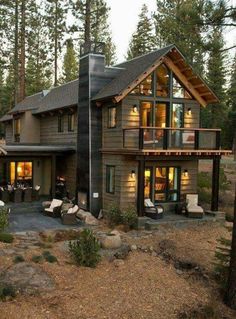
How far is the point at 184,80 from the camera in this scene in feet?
60.8

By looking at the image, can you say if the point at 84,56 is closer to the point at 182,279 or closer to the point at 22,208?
the point at 22,208

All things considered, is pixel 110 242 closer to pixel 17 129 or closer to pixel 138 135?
pixel 138 135

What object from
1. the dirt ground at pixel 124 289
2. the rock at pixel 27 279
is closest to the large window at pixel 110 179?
the dirt ground at pixel 124 289

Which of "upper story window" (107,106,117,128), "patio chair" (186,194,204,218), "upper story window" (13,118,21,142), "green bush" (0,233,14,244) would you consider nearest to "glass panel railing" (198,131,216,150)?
"patio chair" (186,194,204,218)

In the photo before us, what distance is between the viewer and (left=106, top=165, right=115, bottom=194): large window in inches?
711

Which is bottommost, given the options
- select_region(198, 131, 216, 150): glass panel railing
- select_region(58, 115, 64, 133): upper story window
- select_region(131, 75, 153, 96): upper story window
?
select_region(198, 131, 216, 150): glass panel railing

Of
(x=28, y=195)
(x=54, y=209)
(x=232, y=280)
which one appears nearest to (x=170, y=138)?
(x=54, y=209)

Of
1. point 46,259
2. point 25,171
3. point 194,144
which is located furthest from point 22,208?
point 194,144

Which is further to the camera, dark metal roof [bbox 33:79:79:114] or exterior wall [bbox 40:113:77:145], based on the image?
dark metal roof [bbox 33:79:79:114]

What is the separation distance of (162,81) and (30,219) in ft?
30.0

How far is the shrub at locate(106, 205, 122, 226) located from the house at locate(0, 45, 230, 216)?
0.37 metres

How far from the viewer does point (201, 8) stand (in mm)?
11023

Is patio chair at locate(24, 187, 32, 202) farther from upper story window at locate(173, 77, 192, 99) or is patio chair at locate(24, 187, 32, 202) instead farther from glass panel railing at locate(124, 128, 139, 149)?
upper story window at locate(173, 77, 192, 99)

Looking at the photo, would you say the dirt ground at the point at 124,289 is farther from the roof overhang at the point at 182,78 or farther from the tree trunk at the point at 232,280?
the roof overhang at the point at 182,78
